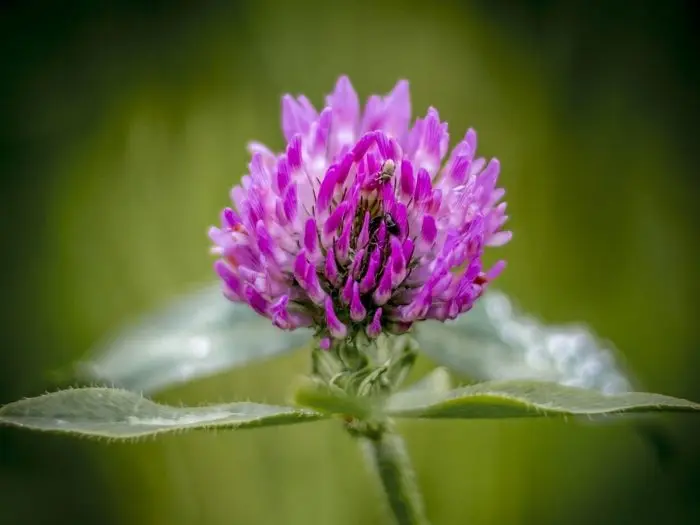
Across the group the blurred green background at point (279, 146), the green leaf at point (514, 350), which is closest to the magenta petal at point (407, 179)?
the green leaf at point (514, 350)

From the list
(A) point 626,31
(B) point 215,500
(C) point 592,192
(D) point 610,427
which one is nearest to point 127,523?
(B) point 215,500

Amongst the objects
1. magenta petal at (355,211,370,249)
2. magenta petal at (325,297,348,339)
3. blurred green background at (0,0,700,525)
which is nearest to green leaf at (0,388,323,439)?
magenta petal at (325,297,348,339)

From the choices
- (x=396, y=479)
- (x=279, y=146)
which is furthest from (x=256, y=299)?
(x=279, y=146)

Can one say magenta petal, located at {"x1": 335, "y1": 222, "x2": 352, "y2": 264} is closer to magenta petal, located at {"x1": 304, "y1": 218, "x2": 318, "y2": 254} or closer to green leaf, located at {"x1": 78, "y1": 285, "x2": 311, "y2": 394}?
magenta petal, located at {"x1": 304, "y1": 218, "x2": 318, "y2": 254}

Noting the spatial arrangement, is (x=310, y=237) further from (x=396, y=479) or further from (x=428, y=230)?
(x=396, y=479)

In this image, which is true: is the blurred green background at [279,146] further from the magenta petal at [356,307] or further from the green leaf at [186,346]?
the magenta petal at [356,307]

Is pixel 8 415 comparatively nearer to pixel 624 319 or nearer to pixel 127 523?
pixel 127 523
